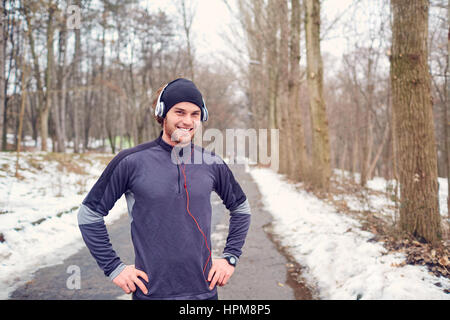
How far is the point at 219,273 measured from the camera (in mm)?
2043

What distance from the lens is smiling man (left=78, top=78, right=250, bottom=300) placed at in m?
1.89

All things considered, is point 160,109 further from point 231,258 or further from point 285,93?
point 285,93

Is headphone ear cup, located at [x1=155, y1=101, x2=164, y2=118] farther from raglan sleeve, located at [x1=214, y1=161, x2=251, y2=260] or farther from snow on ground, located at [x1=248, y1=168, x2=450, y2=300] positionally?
snow on ground, located at [x1=248, y1=168, x2=450, y2=300]

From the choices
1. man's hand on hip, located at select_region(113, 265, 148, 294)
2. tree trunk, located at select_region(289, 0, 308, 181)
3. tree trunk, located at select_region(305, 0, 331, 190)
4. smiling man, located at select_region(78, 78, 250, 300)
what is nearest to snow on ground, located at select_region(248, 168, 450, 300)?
smiling man, located at select_region(78, 78, 250, 300)

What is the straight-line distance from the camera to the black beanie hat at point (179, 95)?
2.06 meters

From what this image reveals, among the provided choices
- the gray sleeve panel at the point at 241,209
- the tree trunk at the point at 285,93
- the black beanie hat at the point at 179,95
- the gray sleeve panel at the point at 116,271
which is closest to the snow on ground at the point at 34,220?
the gray sleeve panel at the point at 116,271

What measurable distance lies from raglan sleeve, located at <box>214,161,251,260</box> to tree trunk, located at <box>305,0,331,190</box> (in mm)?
10010

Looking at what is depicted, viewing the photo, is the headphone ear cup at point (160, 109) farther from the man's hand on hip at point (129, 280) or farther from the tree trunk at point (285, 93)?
the tree trunk at point (285, 93)

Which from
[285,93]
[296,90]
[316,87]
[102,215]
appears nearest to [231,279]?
[102,215]

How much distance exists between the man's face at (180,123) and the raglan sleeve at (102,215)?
339 mm

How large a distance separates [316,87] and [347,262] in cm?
788

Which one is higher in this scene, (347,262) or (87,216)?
(87,216)
